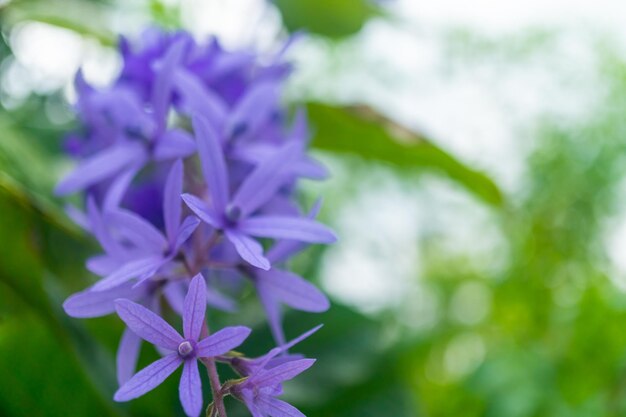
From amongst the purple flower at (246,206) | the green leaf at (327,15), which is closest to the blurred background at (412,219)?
the green leaf at (327,15)

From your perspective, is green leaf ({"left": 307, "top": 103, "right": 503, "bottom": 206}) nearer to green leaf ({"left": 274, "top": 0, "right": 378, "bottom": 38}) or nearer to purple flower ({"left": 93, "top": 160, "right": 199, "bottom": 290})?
green leaf ({"left": 274, "top": 0, "right": 378, "bottom": 38})

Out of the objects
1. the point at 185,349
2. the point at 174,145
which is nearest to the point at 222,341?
the point at 185,349

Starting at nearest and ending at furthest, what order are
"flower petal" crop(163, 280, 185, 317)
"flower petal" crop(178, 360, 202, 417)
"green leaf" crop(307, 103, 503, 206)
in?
1. "flower petal" crop(178, 360, 202, 417)
2. "flower petal" crop(163, 280, 185, 317)
3. "green leaf" crop(307, 103, 503, 206)

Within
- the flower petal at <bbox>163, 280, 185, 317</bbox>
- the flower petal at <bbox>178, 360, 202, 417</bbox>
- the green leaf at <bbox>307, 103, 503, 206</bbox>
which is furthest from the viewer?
the green leaf at <bbox>307, 103, 503, 206</bbox>

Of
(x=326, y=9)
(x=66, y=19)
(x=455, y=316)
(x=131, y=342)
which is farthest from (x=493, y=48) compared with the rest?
(x=131, y=342)

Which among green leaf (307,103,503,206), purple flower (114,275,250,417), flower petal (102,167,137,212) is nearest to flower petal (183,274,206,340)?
purple flower (114,275,250,417)

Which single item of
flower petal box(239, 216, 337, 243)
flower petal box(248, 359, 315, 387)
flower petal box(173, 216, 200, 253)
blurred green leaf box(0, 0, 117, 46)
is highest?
blurred green leaf box(0, 0, 117, 46)

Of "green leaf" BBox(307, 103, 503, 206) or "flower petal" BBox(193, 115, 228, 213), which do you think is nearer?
"flower petal" BBox(193, 115, 228, 213)

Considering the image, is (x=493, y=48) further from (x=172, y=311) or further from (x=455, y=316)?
(x=172, y=311)

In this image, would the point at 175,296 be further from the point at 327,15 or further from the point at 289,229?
the point at 327,15
